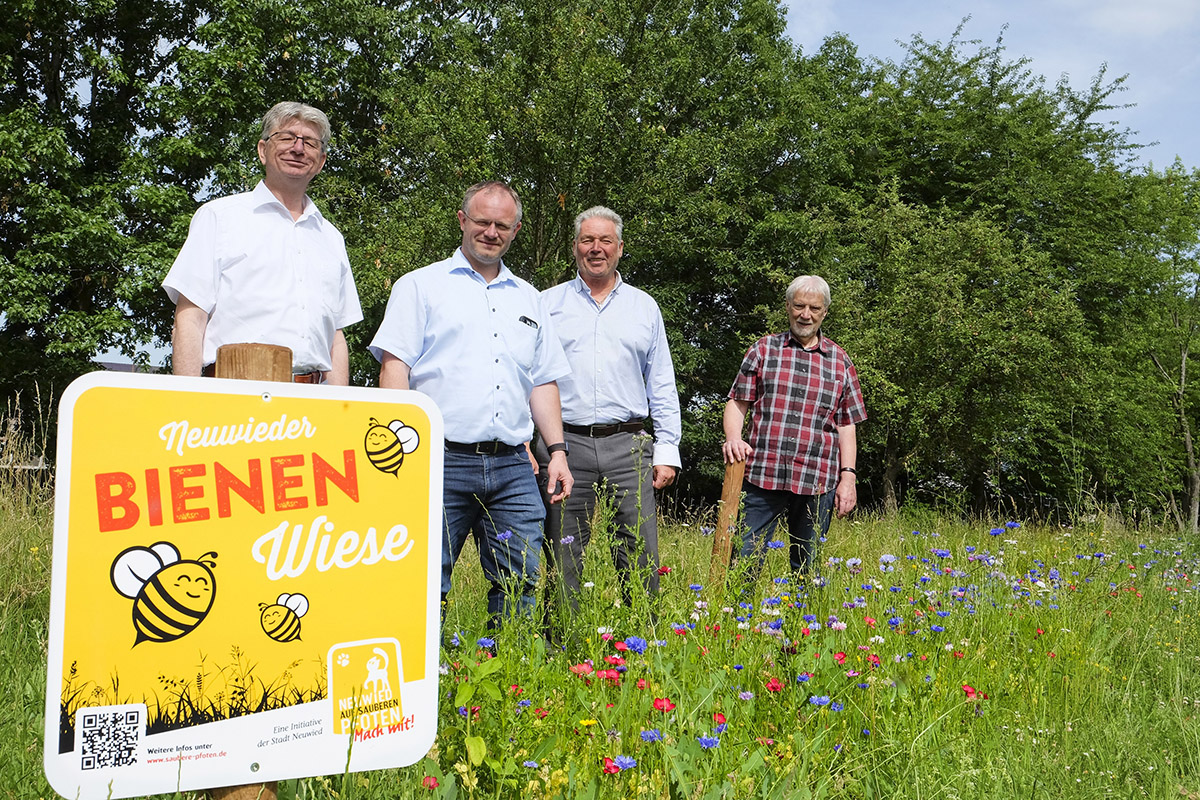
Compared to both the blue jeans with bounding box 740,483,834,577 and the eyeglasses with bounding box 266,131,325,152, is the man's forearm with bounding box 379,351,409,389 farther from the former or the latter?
the blue jeans with bounding box 740,483,834,577

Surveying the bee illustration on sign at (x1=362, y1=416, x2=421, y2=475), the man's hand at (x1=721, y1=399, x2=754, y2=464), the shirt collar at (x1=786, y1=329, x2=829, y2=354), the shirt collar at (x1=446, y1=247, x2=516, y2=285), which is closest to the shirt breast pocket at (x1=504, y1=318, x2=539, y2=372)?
the shirt collar at (x1=446, y1=247, x2=516, y2=285)

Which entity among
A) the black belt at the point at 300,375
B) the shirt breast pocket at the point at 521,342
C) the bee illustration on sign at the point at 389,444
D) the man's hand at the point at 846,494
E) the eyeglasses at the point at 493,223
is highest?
the eyeglasses at the point at 493,223

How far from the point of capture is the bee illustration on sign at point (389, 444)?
169 cm

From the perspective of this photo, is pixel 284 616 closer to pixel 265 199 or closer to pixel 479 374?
pixel 265 199

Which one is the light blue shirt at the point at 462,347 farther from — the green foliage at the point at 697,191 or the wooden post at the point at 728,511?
the green foliage at the point at 697,191

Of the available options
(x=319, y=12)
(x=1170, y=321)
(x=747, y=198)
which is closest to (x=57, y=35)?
(x=319, y=12)

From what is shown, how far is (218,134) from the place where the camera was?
667 inches

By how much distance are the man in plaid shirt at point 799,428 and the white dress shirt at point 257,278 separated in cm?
218

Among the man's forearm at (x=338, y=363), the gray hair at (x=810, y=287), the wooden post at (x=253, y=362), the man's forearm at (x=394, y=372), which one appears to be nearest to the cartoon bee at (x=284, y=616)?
the wooden post at (x=253, y=362)

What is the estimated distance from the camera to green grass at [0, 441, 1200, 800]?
6.66 feet

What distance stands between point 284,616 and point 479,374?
5.10ft

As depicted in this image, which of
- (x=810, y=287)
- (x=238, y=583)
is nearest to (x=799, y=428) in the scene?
(x=810, y=287)

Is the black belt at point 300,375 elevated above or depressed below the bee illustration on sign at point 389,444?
above

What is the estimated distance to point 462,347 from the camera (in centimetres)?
305
